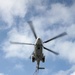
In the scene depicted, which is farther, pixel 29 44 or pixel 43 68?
pixel 43 68

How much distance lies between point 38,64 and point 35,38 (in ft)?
36.4

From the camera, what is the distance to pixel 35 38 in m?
164

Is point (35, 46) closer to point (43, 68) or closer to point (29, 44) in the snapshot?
point (29, 44)

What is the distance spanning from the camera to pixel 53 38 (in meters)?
166

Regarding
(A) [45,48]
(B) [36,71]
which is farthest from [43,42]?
(B) [36,71]

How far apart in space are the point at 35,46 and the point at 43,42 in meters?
4.91

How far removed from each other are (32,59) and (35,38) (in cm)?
836

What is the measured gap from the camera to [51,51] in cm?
16350

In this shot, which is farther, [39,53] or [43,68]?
[43,68]

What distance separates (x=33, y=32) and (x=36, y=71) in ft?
51.6

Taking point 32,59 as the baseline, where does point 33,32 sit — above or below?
above

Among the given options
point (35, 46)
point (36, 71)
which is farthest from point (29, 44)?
point (36, 71)

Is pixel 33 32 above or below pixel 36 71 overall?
above

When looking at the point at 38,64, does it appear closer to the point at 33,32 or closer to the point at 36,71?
the point at 36,71
